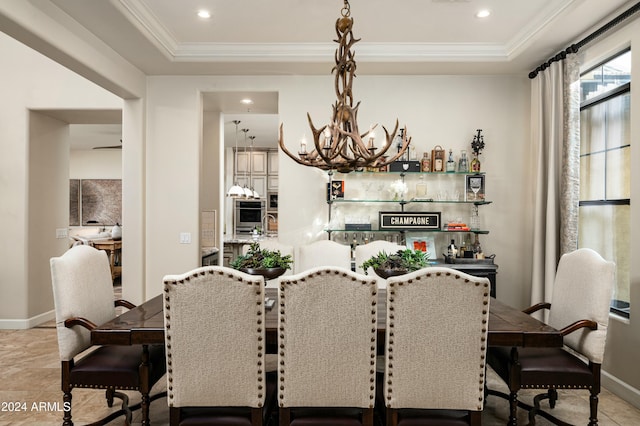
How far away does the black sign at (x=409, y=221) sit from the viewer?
429 centimetres

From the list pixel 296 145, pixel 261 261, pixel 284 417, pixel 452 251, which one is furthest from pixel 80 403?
pixel 452 251

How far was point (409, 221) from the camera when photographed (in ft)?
14.1

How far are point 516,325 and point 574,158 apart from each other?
2038 mm

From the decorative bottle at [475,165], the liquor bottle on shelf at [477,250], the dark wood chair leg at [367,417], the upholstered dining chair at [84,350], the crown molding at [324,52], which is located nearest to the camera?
the dark wood chair leg at [367,417]

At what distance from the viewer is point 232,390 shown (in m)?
1.90

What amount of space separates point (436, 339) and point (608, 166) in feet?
8.33

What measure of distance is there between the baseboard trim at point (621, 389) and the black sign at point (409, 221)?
1819 millimetres

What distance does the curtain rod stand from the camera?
2919 millimetres

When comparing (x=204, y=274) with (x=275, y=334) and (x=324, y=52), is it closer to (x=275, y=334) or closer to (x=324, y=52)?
(x=275, y=334)

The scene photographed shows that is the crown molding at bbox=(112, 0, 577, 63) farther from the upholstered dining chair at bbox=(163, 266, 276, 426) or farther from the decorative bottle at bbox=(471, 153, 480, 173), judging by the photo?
the upholstered dining chair at bbox=(163, 266, 276, 426)

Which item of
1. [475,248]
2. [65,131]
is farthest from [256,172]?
[475,248]

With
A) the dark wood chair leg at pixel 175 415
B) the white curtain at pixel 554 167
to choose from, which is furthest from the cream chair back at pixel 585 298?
the dark wood chair leg at pixel 175 415

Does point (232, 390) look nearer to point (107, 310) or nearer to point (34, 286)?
point (107, 310)

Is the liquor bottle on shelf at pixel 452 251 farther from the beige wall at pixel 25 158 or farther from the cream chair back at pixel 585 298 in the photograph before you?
the beige wall at pixel 25 158
